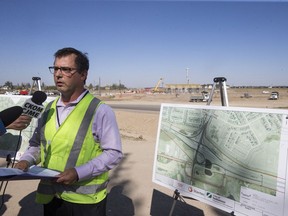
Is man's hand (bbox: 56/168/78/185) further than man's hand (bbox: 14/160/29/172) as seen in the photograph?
No

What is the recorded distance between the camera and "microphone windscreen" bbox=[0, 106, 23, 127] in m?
2.08

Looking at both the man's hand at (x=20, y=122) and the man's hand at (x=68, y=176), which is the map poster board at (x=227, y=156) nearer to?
the man's hand at (x=68, y=176)

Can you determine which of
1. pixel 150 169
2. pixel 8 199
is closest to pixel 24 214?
pixel 8 199

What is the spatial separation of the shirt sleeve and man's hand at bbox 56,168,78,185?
112mm

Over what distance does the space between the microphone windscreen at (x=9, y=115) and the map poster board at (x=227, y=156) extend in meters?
1.83

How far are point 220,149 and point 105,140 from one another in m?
1.32

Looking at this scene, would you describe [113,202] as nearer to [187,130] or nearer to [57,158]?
[187,130]

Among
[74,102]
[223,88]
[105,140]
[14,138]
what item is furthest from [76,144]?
[14,138]

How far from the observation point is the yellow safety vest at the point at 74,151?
2094 millimetres

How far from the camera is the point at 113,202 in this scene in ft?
15.2

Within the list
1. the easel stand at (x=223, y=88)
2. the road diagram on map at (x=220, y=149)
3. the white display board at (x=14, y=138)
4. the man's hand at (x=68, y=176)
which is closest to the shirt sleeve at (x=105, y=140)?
the man's hand at (x=68, y=176)


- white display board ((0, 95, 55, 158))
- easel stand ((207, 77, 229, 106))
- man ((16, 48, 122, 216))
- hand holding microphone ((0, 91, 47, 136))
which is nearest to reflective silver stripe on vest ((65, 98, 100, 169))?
man ((16, 48, 122, 216))

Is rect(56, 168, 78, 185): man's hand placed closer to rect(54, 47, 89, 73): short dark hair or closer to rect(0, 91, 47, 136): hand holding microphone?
rect(0, 91, 47, 136): hand holding microphone

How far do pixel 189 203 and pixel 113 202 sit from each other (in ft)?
4.09
